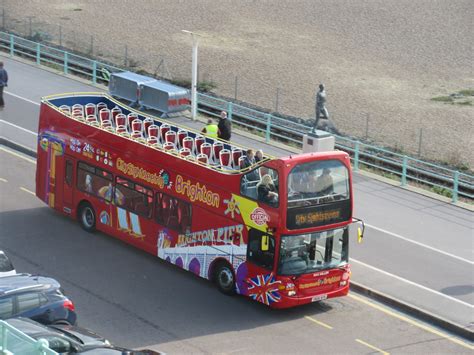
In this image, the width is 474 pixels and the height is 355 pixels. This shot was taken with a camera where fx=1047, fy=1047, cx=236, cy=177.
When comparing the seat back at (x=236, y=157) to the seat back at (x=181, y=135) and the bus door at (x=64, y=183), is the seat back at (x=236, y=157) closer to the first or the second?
the seat back at (x=181, y=135)

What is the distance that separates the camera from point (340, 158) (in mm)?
21422

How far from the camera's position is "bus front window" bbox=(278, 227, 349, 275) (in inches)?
826

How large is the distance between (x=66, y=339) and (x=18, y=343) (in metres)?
1.24

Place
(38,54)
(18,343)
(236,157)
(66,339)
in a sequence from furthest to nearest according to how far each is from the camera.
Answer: (38,54), (236,157), (66,339), (18,343)

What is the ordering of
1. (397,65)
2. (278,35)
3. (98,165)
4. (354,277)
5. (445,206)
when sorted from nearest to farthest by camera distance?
(354,277)
(98,165)
(445,206)
(397,65)
(278,35)

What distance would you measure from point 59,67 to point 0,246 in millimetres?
20556

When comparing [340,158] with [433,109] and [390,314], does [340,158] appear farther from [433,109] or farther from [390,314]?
[433,109]

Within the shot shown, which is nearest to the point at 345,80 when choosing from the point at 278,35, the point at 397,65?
the point at 397,65

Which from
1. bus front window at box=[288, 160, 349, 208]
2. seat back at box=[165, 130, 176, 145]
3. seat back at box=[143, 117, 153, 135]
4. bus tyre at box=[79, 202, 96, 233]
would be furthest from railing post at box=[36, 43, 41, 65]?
bus front window at box=[288, 160, 349, 208]

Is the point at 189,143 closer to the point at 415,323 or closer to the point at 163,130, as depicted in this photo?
the point at 163,130

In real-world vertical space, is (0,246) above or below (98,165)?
below

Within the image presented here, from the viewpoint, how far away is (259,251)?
2138cm

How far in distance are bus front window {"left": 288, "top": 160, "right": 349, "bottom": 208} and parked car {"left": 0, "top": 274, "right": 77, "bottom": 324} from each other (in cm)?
489

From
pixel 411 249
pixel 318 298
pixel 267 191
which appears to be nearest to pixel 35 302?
pixel 267 191
